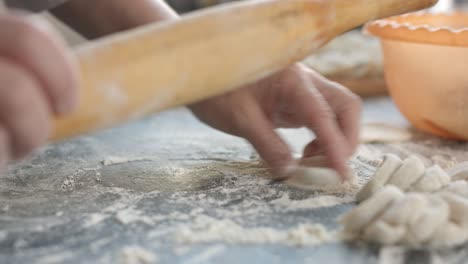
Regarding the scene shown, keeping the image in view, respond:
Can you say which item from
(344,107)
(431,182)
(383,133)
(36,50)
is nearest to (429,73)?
(383,133)

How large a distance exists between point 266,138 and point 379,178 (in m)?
0.16

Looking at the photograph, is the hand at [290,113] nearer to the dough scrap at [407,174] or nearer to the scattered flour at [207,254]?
the dough scrap at [407,174]

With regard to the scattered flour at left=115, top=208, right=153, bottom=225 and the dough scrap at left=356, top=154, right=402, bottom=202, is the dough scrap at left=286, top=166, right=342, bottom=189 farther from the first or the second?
the scattered flour at left=115, top=208, right=153, bottom=225

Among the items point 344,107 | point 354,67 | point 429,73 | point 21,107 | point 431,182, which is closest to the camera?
point 21,107

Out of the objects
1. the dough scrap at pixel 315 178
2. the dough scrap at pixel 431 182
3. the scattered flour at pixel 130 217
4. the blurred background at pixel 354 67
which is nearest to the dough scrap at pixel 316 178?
the dough scrap at pixel 315 178

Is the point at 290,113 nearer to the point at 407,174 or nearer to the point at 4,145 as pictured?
the point at 407,174

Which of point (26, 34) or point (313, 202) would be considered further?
point (313, 202)

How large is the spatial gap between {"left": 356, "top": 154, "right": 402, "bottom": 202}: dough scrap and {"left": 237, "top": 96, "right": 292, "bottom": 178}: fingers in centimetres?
11

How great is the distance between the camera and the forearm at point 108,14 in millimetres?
836

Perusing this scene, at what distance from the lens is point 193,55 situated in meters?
0.61

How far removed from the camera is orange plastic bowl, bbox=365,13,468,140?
980 millimetres

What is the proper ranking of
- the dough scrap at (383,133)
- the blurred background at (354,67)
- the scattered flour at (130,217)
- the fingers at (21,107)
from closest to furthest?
the fingers at (21,107), the scattered flour at (130,217), the dough scrap at (383,133), the blurred background at (354,67)

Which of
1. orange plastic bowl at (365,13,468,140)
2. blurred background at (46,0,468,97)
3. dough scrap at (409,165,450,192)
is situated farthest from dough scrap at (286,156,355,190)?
blurred background at (46,0,468,97)

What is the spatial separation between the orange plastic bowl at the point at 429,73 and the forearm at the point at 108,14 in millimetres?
429
